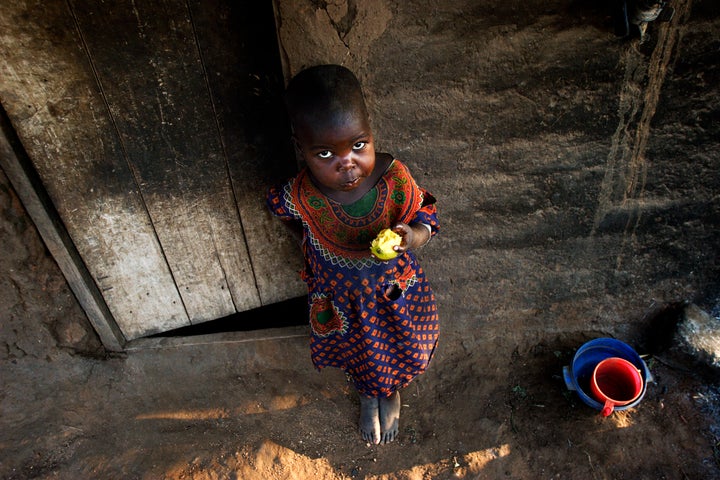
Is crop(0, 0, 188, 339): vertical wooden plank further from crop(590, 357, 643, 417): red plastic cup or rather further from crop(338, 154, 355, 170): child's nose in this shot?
crop(590, 357, 643, 417): red plastic cup

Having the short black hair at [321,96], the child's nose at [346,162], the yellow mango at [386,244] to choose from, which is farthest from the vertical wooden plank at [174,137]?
the yellow mango at [386,244]

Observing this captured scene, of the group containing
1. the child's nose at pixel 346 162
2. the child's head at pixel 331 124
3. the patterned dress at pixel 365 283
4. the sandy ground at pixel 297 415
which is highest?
the child's head at pixel 331 124

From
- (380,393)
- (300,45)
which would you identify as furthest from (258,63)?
(380,393)

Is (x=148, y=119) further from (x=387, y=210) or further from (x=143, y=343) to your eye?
(x=143, y=343)

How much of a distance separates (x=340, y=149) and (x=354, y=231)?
1.11 feet

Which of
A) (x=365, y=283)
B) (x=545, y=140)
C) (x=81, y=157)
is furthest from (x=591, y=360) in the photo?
(x=81, y=157)

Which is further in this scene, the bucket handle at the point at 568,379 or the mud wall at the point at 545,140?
the bucket handle at the point at 568,379

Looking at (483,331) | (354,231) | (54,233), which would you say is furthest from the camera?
(483,331)

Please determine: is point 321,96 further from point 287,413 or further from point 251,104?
point 287,413

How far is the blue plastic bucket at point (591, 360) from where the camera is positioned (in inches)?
86.1

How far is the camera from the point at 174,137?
1.75 m

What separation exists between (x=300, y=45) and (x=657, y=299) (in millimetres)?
2143

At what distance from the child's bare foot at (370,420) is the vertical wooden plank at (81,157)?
3.40 feet

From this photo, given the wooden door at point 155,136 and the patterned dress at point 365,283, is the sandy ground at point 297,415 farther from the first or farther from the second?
the patterned dress at point 365,283
